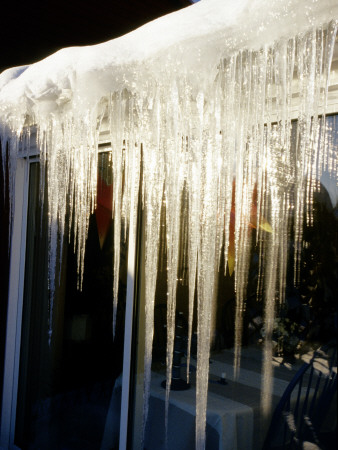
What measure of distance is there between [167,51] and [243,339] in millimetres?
1351

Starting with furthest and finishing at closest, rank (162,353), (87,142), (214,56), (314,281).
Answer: (162,353), (87,142), (314,281), (214,56)

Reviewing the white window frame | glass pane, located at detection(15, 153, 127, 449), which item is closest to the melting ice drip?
glass pane, located at detection(15, 153, 127, 449)

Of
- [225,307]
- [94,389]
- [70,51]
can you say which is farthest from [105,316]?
[70,51]

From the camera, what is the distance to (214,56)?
4.83 feet

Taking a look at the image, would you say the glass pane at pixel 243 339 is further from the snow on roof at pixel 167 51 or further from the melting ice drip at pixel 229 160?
the snow on roof at pixel 167 51

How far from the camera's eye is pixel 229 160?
68.1 inches

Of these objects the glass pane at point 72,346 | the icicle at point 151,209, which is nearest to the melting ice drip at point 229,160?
the icicle at point 151,209

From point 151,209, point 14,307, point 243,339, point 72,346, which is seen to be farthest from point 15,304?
point 243,339

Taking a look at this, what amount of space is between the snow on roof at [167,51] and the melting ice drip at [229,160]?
2.8 inches

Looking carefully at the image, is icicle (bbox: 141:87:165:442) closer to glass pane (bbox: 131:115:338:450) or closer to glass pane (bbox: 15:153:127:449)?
glass pane (bbox: 131:115:338:450)

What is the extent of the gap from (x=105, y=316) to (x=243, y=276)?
120cm

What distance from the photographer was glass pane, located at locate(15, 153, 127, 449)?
2684 millimetres

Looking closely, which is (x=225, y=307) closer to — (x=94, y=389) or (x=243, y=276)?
(x=243, y=276)

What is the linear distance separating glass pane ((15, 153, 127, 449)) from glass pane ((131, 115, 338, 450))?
293mm
